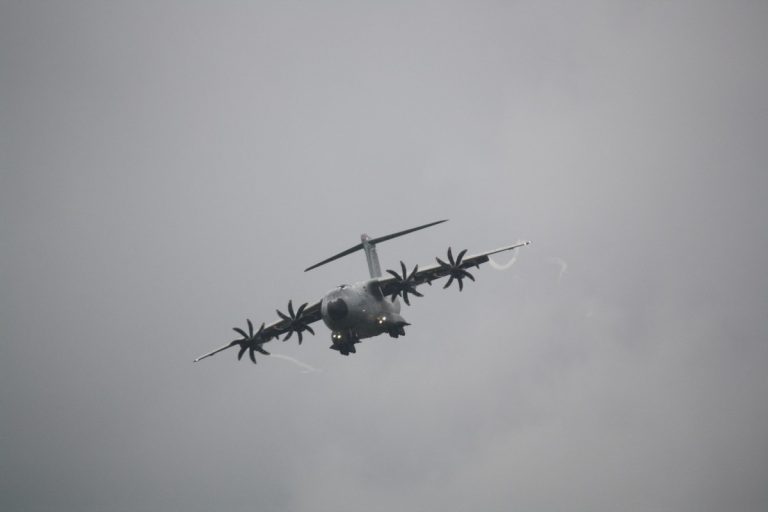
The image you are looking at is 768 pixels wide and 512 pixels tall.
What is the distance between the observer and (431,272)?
4153 cm

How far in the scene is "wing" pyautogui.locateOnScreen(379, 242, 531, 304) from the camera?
40.4 meters

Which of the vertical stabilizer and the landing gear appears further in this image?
the vertical stabilizer

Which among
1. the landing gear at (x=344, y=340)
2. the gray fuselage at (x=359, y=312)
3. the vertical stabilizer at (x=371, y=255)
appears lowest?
the landing gear at (x=344, y=340)

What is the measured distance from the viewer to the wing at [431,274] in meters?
40.4

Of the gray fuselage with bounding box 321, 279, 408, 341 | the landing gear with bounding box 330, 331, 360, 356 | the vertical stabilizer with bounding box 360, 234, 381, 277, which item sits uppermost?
the vertical stabilizer with bounding box 360, 234, 381, 277

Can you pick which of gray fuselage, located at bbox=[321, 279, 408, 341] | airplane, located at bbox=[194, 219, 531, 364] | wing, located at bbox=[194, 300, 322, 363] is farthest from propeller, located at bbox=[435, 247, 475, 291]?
wing, located at bbox=[194, 300, 322, 363]

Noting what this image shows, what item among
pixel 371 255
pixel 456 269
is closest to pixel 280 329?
pixel 371 255

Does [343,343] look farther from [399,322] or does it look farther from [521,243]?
[521,243]

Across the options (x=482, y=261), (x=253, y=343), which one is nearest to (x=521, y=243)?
(x=482, y=261)

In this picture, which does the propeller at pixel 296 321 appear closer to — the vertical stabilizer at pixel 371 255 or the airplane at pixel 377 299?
the airplane at pixel 377 299

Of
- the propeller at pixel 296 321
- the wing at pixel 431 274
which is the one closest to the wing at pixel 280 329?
the propeller at pixel 296 321

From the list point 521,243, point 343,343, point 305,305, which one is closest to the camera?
point 521,243

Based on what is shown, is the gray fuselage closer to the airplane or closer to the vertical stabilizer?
the airplane

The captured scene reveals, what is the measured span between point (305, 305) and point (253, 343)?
4.55m
